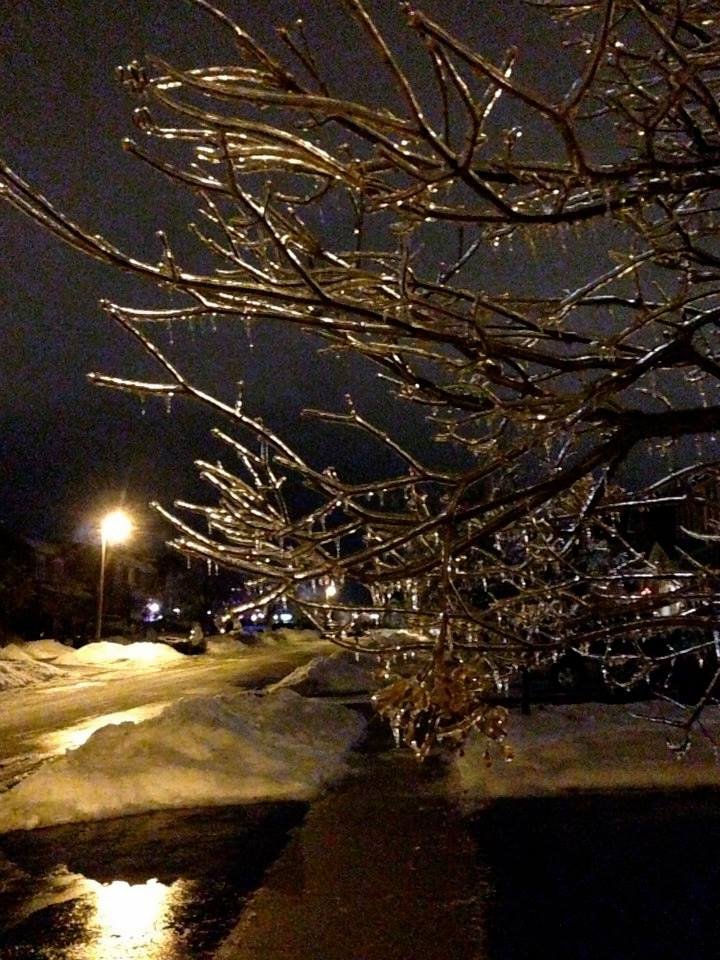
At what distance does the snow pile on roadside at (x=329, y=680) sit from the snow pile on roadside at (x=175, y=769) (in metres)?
11.0

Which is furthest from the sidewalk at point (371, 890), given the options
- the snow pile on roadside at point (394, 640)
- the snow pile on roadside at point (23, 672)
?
the snow pile on roadside at point (23, 672)

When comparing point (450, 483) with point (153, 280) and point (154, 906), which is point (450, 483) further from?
point (154, 906)

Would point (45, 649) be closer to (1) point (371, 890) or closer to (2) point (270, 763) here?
(2) point (270, 763)

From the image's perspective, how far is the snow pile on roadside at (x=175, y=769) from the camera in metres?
10.6

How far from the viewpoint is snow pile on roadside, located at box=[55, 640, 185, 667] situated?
39562 mm

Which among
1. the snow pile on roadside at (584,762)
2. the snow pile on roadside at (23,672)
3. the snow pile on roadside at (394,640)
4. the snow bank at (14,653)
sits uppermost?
the snow pile on roadside at (394,640)

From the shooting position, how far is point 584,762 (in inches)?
467

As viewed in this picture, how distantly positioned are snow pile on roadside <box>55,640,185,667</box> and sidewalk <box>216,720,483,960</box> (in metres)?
30.3

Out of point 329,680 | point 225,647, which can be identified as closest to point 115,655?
point 225,647

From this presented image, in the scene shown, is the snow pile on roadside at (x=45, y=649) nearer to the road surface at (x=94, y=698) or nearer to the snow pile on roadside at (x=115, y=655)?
the snow pile on roadside at (x=115, y=655)

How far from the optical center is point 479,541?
3.18 metres

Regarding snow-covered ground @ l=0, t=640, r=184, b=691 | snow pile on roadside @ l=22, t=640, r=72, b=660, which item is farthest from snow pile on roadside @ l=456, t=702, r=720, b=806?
snow pile on roadside @ l=22, t=640, r=72, b=660

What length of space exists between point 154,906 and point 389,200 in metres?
6.26

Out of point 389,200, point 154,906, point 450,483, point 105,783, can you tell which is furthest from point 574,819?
point 389,200
